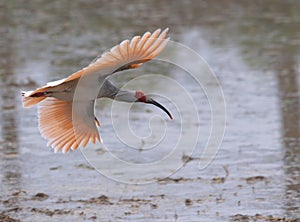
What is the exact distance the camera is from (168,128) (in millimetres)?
9844

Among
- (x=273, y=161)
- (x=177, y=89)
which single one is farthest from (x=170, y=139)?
(x=177, y=89)

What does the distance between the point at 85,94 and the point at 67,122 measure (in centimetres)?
47

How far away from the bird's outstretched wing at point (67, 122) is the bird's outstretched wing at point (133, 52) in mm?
966

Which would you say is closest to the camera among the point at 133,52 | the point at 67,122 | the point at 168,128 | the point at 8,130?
the point at 133,52

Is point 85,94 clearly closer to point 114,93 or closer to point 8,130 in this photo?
point 114,93

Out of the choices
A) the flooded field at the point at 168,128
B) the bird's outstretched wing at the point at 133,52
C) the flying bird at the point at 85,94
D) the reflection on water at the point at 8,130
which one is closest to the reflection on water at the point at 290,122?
the flooded field at the point at 168,128

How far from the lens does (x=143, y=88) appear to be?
1116 cm

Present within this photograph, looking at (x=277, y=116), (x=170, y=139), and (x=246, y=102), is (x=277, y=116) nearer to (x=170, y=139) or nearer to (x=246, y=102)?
(x=246, y=102)

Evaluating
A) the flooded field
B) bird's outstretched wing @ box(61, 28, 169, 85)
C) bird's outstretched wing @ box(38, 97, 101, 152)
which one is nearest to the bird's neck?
bird's outstretched wing @ box(38, 97, 101, 152)

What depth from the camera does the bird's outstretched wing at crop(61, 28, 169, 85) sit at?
222 inches

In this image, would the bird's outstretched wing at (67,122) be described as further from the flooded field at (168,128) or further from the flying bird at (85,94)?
the flooded field at (168,128)

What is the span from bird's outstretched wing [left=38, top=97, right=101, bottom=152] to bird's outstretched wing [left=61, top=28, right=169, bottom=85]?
97 centimetres

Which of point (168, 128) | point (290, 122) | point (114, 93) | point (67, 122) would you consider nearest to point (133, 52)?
point (114, 93)

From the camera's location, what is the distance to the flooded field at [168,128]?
7.52m
